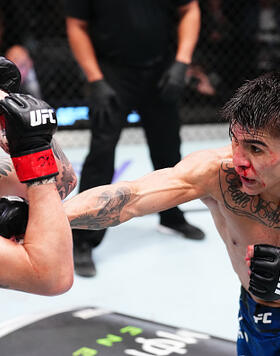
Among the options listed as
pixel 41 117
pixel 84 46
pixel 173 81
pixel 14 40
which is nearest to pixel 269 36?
pixel 14 40

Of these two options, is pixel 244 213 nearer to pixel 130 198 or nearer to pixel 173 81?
pixel 130 198

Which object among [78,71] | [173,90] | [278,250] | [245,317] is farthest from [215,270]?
[78,71]

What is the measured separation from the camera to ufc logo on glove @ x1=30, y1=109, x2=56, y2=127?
0.94 meters

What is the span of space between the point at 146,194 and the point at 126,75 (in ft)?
4.16

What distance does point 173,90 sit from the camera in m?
2.50

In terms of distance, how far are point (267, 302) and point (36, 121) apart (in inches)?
28.0

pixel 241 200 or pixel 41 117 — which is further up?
pixel 41 117

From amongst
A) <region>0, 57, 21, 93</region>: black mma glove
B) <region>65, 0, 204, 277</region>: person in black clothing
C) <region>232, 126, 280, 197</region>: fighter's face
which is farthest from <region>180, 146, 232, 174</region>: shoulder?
<region>65, 0, 204, 277</region>: person in black clothing

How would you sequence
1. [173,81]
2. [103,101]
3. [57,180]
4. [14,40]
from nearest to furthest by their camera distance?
[57,180] < [103,101] < [173,81] < [14,40]

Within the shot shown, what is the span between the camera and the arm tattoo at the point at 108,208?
4.30ft

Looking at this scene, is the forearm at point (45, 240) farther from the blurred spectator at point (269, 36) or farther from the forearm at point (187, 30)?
the blurred spectator at point (269, 36)

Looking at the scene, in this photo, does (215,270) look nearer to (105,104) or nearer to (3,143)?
(105,104)

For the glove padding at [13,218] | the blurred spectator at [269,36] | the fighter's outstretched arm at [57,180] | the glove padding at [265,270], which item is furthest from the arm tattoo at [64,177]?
the blurred spectator at [269,36]

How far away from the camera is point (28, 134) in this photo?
0.94 m
